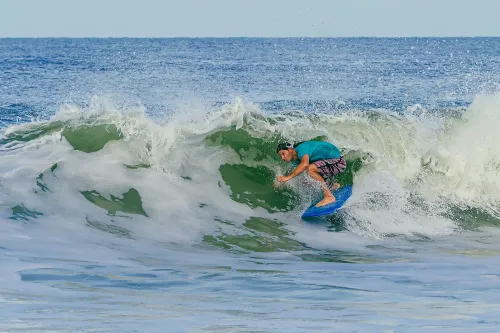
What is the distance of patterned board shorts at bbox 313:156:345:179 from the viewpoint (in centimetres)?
1026

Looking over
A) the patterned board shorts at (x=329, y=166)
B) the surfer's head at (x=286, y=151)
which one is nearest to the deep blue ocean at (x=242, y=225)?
the patterned board shorts at (x=329, y=166)

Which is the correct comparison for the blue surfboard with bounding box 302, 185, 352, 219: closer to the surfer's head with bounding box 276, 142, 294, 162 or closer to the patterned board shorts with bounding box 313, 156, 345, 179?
the patterned board shorts with bounding box 313, 156, 345, 179

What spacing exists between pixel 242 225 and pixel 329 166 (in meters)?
1.44

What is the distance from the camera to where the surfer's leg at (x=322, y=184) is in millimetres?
10231

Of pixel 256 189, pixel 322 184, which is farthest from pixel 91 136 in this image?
pixel 322 184

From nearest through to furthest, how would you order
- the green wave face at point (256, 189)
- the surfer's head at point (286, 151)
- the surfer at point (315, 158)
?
1. the surfer's head at point (286, 151)
2. the surfer at point (315, 158)
3. the green wave face at point (256, 189)

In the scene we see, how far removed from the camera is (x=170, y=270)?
315 inches

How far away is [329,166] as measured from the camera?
406 inches

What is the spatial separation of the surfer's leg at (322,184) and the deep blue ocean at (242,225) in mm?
232

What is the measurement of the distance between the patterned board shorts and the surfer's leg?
44 mm

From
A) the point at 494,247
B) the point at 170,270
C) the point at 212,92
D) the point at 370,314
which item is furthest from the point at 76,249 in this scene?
the point at 212,92

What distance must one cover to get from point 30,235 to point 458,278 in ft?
16.3

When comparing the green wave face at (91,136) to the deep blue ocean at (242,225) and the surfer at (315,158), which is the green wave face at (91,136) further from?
the surfer at (315,158)

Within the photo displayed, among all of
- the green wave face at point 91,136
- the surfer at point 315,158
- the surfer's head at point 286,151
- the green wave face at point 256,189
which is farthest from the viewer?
the green wave face at point 91,136
